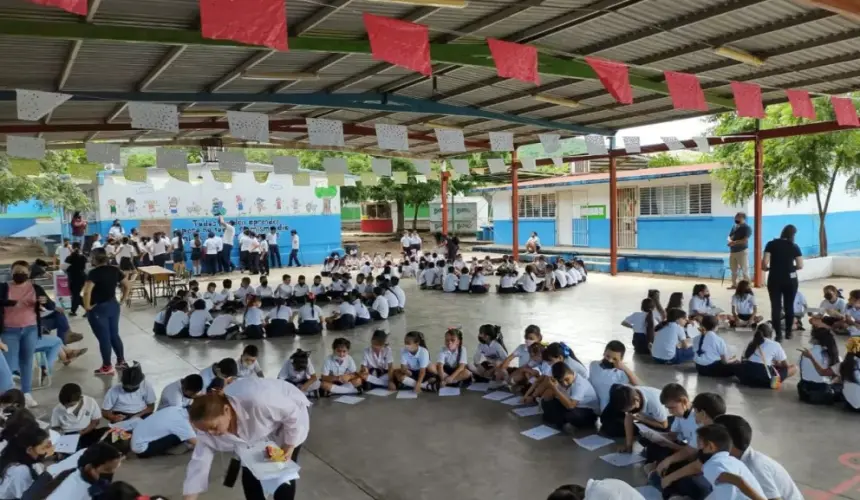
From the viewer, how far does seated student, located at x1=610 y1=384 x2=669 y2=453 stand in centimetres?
470

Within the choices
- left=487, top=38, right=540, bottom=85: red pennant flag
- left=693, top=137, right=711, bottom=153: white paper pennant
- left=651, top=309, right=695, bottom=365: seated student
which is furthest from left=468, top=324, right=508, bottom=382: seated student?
left=693, top=137, right=711, bottom=153: white paper pennant

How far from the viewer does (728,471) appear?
125 inches

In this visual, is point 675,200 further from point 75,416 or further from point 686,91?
point 75,416

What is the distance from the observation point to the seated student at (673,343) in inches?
296

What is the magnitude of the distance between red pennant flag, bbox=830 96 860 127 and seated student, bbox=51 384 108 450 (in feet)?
35.8

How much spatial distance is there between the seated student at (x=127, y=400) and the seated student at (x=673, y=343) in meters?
5.76

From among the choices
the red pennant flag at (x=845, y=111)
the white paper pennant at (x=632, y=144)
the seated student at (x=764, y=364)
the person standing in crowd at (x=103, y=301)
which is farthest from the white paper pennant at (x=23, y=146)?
the red pennant flag at (x=845, y=111)

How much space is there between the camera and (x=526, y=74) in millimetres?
6836

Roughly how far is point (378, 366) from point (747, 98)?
21.8ft

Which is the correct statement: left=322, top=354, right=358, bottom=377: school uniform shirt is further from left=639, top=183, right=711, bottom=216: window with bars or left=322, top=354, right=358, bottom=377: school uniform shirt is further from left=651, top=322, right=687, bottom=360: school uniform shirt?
left=639, top=183, right=711, bottom=216: window with bars

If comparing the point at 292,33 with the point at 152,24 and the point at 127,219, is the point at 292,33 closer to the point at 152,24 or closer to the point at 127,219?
the point at 152,24

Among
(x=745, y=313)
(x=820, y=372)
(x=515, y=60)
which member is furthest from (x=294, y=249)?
(x=820, y=372)

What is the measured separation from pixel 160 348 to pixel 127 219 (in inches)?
451

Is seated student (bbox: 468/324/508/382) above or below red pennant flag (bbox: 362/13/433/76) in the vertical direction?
below
